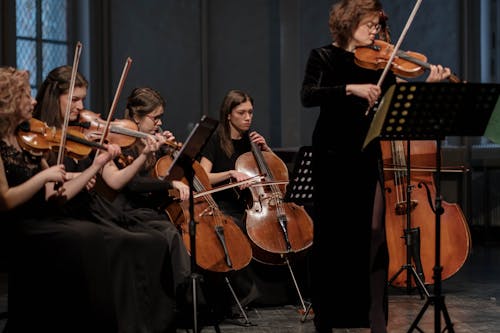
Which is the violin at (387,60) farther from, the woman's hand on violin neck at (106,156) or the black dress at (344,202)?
the woman's hand on violin neck at (106,156)

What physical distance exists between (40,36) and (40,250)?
4053 mm

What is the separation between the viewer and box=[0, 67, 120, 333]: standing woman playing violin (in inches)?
137

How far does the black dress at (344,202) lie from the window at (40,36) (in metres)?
3.93

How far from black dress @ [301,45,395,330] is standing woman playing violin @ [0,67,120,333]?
0.88 m

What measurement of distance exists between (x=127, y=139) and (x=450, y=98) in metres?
1.65

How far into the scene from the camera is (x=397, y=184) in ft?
15.9

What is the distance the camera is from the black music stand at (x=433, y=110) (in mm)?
3129

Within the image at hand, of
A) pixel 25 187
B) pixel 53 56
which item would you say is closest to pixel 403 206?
pixel 25 187

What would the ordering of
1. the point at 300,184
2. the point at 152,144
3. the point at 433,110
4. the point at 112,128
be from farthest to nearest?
the point at 300,184 < the point at 112,128 < the point at 152,144 < the point at 433,110

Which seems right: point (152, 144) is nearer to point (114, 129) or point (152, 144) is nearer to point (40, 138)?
point (114, 129)

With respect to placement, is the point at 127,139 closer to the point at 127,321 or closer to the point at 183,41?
the point at 127,321

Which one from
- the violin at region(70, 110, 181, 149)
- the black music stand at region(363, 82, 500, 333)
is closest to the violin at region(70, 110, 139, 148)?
the violin at region(70, 110, 181, 149)

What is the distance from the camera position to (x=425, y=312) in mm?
4691

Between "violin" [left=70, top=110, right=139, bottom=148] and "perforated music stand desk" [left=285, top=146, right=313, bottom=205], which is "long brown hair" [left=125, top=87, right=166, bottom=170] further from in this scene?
"perforated music stand desk" [left=285, top=146, right=313, bottom=205]
